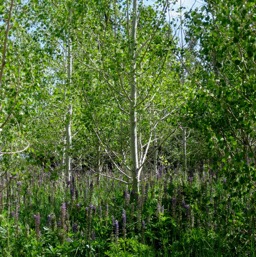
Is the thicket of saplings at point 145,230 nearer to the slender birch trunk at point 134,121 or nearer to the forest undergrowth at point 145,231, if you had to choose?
the forest undergrowth at point 145,231

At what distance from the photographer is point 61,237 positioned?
5.48 meters

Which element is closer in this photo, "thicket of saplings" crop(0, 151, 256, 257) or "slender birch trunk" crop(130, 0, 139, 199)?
"thicket of saplings" crop(0, 151, 256, 257)

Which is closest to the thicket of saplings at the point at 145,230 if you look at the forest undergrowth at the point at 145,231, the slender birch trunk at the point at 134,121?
the forest undergrowth at the point at 145,231

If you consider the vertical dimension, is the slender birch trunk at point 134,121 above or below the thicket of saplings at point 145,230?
above

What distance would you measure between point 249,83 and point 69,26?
166 inches

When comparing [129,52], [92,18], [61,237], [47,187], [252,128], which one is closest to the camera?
[252,128]

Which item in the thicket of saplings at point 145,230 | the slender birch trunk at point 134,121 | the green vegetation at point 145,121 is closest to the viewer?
the green vegetation at point 145,121

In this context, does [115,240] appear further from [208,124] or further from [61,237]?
[208,124]

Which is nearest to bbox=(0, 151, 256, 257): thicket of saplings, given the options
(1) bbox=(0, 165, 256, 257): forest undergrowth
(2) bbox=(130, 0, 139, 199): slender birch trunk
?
(1) bbox=(0, 165, 256, 257): forest undergrowth

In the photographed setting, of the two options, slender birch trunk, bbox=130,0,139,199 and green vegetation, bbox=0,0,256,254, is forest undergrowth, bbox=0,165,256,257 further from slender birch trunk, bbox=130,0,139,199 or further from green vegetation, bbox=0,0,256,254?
slender birch trunk, bbox=130,0,139,199

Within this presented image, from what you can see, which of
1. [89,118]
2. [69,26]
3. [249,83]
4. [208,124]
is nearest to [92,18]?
[69,26]

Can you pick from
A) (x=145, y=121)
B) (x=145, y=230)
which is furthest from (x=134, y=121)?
(x=145, y=230)

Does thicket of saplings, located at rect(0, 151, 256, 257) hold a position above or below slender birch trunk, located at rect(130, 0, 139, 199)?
below

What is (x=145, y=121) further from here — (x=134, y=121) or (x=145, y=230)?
(x=145, y=230)
